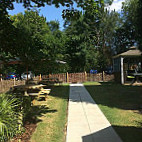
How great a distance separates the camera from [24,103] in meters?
5.24

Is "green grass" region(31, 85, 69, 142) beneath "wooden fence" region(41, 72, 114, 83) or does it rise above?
beneath

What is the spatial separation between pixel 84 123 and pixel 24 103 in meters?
2.08

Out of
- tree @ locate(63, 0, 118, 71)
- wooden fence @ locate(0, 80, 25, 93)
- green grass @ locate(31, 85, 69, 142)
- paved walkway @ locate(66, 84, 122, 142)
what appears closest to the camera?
paved walkway @ locate(66, 84, 122, 142)

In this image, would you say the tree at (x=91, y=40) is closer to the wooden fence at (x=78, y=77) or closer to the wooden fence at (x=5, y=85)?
the wooden fence at (x=78, y=77)

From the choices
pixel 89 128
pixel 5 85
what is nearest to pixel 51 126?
pixel 89 128

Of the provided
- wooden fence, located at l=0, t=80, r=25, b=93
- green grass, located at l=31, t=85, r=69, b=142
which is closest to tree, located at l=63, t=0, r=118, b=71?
wooden fence, located at l=0, t=80, r=25, b=93

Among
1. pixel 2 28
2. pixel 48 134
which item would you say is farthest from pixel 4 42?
pixel 48 134

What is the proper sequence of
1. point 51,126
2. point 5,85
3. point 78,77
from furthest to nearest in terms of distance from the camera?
1. point 78,77
2. point 5,85
3. point 51,126

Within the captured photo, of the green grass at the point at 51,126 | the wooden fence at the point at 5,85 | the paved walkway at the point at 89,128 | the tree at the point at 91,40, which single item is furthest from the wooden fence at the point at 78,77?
the paved walkway at the point at 89,128

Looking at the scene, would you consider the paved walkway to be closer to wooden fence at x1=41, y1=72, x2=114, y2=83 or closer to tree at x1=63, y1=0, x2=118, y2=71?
wooden fence at x1=41, y1=72, x2=114, y2=83

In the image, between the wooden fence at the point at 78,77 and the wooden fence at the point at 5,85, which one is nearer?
the wooden fence at the point at 5,85

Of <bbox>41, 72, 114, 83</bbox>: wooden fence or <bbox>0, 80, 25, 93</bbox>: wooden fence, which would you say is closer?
<bbox>0, 80, 25, 93</bbox>: wooden fence

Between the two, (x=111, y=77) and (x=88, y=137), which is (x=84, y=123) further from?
(x=111, y=77)

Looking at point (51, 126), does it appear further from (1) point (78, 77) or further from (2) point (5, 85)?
(1) point (78, 77)
